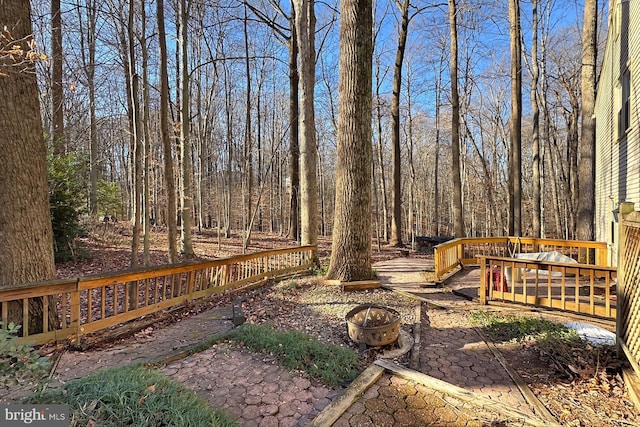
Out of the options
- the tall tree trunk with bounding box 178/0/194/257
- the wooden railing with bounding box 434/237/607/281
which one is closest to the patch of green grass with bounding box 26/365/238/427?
the wooden railing with bounding box 434/237/607/281

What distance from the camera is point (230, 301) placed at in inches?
251

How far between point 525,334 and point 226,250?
1051 cm

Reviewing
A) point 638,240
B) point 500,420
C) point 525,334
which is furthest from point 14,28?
point 525,334

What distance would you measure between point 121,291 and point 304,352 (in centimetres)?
556

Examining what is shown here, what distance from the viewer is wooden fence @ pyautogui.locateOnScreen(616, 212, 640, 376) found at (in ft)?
10.6

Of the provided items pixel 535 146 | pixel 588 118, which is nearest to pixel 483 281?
pixel 588 118

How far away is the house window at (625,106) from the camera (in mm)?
7402

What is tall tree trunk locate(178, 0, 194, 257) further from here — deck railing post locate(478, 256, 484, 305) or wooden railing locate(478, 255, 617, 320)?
wooden railing locate(478, 255, 617, 320)

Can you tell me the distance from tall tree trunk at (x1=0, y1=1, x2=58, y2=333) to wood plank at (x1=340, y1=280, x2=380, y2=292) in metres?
4.53

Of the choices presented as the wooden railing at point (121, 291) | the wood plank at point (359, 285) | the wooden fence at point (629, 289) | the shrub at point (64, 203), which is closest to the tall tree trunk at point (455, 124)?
the wooden railing at point (121, 291)

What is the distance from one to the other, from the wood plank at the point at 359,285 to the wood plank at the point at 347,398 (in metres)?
2.94

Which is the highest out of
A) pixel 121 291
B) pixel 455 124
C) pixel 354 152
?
pixel 455 124

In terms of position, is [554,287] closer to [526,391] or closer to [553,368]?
[553,368]

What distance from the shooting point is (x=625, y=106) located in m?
7.58
